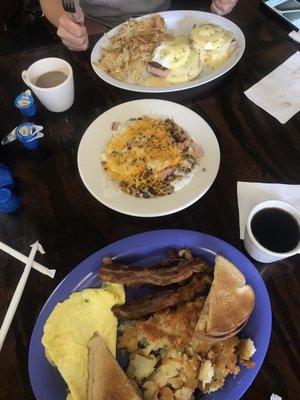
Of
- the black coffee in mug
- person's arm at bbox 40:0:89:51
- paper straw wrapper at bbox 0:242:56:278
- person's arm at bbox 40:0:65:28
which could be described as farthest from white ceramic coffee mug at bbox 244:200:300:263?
person's arm at bbox 40:0:65:28

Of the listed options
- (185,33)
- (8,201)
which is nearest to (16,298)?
(8,201)

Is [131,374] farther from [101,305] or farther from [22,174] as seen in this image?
[22,174]

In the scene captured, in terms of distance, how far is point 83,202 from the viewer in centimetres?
117

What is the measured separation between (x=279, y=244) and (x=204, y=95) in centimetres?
75

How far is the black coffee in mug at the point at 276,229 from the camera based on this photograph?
95cm

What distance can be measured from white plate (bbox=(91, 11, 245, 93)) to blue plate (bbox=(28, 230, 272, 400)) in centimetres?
67

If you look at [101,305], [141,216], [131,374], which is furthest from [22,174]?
[131,374]

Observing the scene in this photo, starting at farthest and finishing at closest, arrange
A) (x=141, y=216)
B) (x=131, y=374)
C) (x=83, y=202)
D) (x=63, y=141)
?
(x=63, y=141), (x=83, y=202), (x=141, y=216), (x=131, y=374)

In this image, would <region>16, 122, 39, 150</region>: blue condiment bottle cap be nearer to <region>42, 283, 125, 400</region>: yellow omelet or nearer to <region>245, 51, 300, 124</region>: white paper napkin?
<region>42, 283, 125, 400</region>: yellow omelet

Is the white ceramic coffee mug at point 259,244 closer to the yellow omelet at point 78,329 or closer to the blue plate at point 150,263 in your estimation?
the blue plate at point 150,263

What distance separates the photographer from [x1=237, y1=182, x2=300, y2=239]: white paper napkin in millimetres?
1132

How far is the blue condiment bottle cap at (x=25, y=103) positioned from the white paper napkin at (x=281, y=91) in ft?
2.81

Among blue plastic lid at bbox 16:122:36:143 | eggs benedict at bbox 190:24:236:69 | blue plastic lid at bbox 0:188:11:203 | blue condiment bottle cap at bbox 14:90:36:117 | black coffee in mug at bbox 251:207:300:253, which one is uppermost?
eggs benedict at bbox 190:24:236:69

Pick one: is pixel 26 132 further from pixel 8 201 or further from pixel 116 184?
pixel 116 184
